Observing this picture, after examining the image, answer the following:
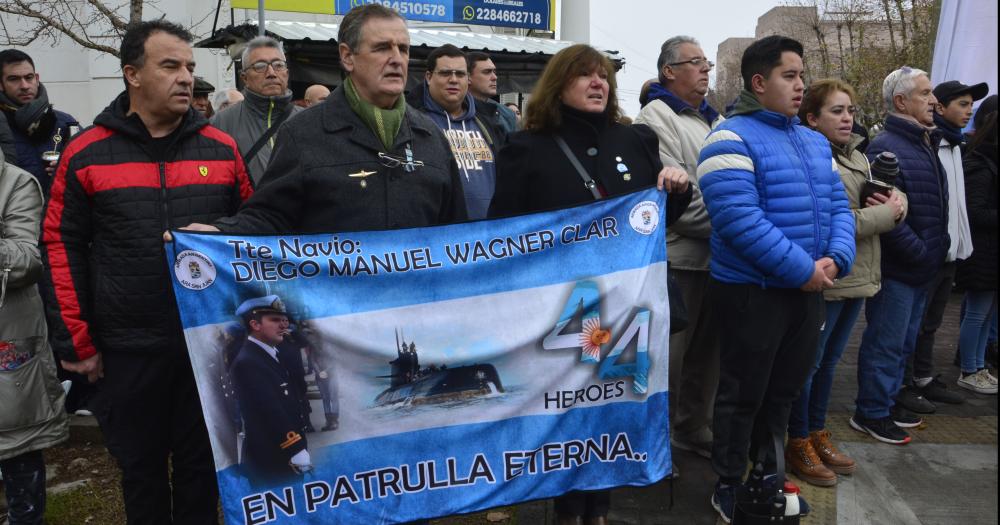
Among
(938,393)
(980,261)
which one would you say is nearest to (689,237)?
(938,393)

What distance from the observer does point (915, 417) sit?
17.0 ft

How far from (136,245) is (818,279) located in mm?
2777

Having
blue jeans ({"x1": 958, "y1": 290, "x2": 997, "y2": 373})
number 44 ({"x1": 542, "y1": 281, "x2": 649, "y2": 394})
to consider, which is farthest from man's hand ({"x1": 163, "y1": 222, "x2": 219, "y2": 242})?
blue jeans ({"x1": 958, "y1": 290, "x2": 997, "y2": 373})

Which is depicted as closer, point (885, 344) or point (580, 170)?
point (580, 170)

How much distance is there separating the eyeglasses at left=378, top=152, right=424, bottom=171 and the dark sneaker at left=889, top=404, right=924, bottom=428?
12.4ft

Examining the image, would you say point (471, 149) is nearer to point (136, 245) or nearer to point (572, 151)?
point (572, 151)

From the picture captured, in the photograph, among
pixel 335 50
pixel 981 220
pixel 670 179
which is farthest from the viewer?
pixel 335 50

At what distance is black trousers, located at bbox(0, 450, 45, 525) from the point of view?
329 centimetres

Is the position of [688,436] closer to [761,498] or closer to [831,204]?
A: [761,498]

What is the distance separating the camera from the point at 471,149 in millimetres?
4906

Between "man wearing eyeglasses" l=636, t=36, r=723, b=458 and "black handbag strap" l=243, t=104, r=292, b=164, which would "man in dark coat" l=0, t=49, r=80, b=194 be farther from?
"man wearing eyeglasses" l=636, t=36, r=723, b=458

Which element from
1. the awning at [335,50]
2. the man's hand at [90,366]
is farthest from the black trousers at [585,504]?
the awning at [335,50]

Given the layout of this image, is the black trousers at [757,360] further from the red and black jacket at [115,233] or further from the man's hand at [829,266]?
the red and black jacket at [115,233]

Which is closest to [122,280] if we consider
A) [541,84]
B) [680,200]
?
[541,84]
